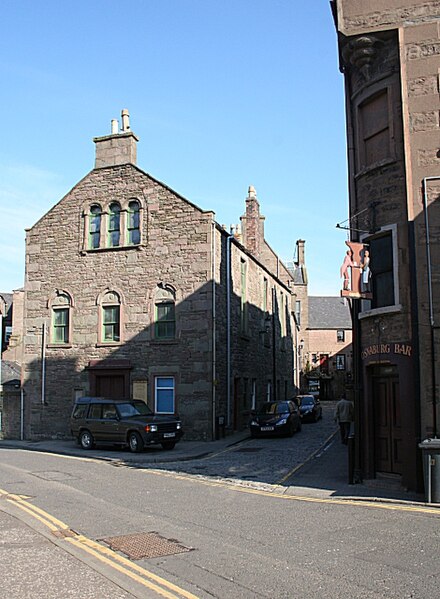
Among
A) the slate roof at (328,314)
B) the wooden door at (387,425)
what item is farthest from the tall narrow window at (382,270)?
the slate roof at (328,314)

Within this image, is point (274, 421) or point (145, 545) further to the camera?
point (274, 421)

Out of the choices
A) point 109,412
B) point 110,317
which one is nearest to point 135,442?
point 109,412

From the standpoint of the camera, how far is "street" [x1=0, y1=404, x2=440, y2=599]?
6762 millimetres

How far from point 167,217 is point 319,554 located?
19920 mm

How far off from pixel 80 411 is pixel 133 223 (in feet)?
27.4

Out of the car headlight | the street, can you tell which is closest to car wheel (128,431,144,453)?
the car headlight

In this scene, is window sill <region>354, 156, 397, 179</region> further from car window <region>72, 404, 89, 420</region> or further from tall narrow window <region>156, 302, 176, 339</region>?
car window <region>72, 404, 89, 420</region>

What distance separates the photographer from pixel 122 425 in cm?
2206

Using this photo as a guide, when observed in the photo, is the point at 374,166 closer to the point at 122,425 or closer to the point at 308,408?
the point at 122,425

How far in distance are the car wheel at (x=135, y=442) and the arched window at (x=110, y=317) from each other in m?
6.21

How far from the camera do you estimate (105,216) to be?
28078 millimetres

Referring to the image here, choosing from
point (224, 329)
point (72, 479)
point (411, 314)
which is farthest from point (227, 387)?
point (411, 314)

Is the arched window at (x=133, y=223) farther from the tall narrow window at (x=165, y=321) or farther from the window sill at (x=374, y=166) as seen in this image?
the window sill at (x=374, y=166)

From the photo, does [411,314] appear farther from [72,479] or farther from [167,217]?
[167,217]
